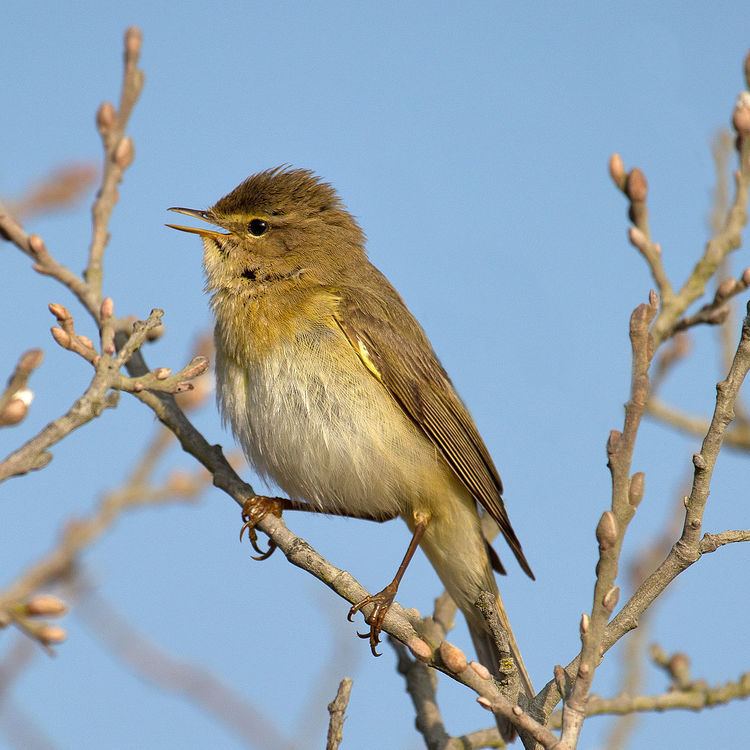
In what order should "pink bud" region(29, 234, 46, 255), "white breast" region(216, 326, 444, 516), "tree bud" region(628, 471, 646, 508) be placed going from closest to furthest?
"tree bud" region(628, 471, 646, 508), "pink bud" region(29, 234, 46, 255), "white breast" region(216, 326, 444, 516)

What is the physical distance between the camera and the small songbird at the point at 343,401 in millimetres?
4625

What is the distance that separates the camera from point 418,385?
4977 mm

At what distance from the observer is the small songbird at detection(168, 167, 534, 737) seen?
15.2 ft

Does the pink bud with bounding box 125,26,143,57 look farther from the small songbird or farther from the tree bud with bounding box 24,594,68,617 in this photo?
the tree bud with bounding box 24,594,68,617

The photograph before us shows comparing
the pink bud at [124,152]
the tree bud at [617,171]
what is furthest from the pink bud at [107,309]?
the tree bud at [617,171]

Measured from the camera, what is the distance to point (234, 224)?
17.9ft

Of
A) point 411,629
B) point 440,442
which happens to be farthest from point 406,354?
point 411,629

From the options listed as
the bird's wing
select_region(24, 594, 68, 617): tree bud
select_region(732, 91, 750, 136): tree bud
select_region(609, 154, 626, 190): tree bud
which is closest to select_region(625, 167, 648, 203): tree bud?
select_region(609, 154, 626, 190): tree bud

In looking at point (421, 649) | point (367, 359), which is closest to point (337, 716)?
point (421, 649)

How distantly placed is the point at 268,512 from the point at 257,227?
167 cm

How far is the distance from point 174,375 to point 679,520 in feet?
8.05

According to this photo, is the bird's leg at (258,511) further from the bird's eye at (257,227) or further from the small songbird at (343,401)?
the bird's eye at (257,227)

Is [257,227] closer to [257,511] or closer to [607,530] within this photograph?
[257,511]

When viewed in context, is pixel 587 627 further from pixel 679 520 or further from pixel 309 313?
pixel 309 313
